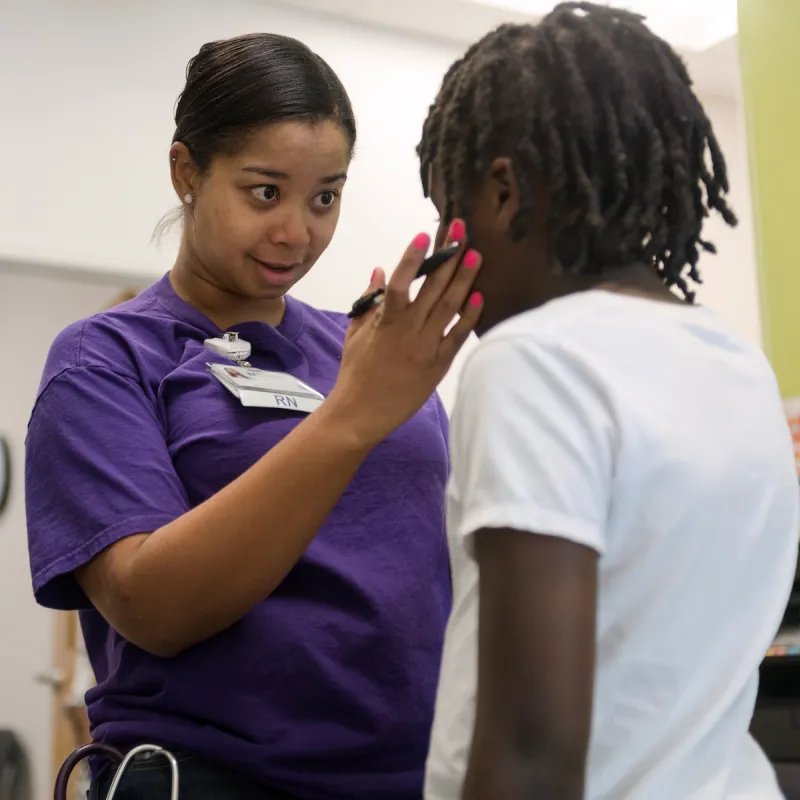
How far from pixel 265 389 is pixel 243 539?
0.21 metres

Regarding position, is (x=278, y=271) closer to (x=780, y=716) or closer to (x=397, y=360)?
(x=397, y=360)

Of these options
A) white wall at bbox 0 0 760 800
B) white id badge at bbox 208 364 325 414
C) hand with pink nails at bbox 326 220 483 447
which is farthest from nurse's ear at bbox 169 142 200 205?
white wall at bbox 0 0 760 800

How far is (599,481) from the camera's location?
55 cm

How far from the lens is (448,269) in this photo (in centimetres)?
73

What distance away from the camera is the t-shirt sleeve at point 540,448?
542mm

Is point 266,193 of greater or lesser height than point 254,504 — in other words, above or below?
above

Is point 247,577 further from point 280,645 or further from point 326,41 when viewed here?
point 326,41

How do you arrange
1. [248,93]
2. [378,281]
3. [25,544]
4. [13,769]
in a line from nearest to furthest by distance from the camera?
[378,281] → [248,93] → [13,769] → [25,544]

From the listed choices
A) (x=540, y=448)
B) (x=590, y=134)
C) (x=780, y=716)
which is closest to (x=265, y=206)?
(x=590, y=134)

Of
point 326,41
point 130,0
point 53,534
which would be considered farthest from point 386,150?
point 53,534

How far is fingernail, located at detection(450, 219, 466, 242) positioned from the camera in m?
0.71

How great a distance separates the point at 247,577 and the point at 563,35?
18.7 inches

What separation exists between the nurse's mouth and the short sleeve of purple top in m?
0.14

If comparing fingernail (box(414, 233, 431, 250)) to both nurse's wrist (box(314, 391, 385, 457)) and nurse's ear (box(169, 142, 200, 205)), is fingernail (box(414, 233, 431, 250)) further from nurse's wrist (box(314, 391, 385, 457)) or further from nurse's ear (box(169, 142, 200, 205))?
nurse's ear (box(169, 142, 200, 205))
